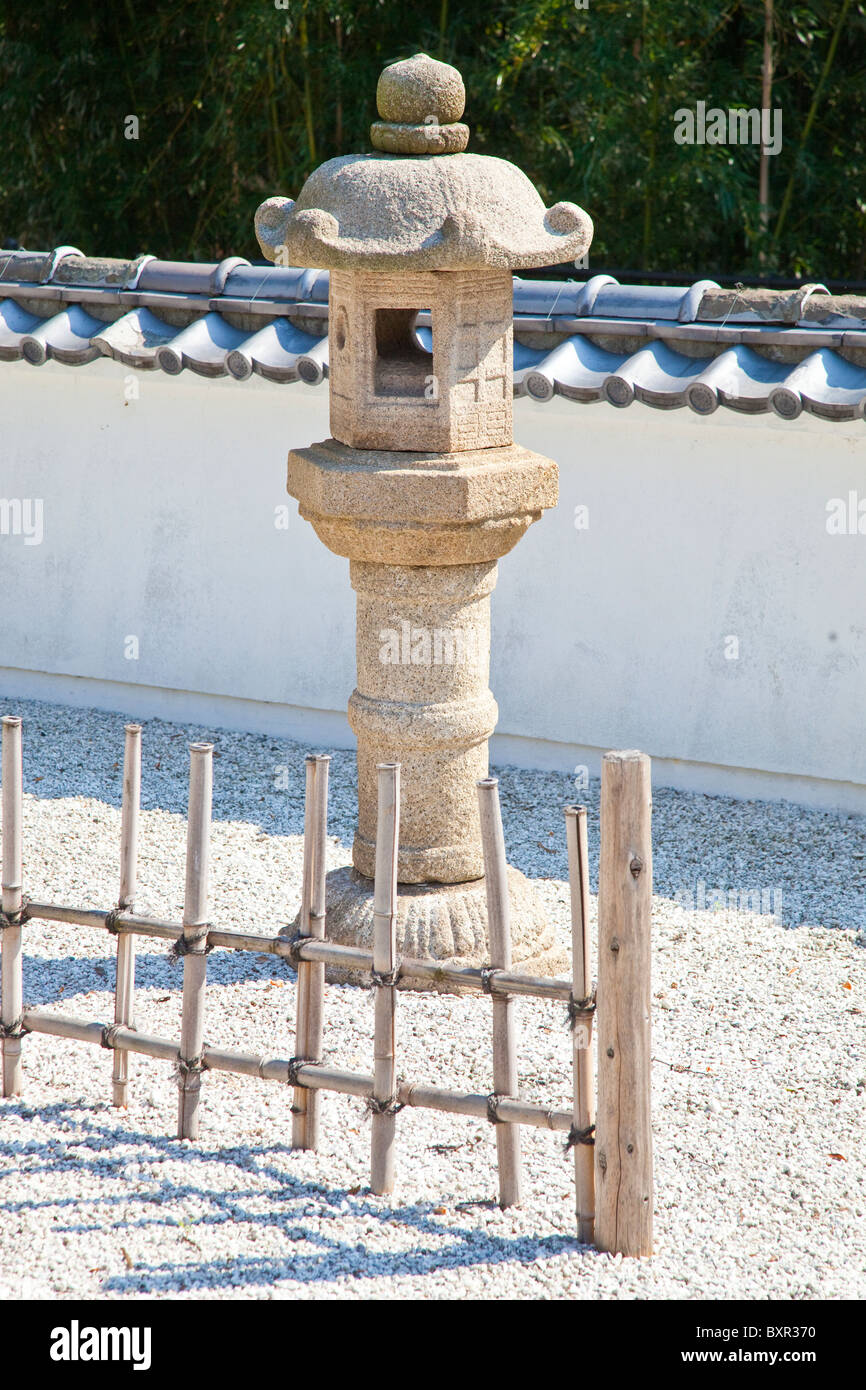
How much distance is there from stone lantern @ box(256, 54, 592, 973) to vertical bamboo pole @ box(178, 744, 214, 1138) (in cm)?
90

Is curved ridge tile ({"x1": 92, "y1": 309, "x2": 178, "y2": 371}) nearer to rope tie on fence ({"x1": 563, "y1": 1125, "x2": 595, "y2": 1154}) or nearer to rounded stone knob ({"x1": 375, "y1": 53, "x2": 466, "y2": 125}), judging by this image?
rounded stone knob ({"x1": 375, "y1": 53, "x2": 466, "y2": 125})

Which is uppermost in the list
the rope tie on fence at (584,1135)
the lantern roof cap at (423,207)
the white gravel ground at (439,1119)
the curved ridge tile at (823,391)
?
the lantern roof cap at (423,207)

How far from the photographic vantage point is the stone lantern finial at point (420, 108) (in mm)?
3934

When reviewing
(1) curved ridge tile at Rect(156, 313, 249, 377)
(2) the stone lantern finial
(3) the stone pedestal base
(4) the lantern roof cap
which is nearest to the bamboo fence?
(3) the stone pedestal base

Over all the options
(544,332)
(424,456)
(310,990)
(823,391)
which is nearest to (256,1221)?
(310,990)

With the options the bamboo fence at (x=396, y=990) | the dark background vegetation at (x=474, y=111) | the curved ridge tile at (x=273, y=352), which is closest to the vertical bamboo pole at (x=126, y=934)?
the bamboo fence at (x=396, y=990)

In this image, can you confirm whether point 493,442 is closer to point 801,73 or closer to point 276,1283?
point 276,1283

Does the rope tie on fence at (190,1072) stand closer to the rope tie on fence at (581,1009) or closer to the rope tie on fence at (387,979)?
the rope tie on fence at (387,979)

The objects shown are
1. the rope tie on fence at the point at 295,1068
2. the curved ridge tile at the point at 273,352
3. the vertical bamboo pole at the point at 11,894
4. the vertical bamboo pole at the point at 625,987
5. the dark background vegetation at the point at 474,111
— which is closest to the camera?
the vertical bamboo pole at the point at 625,987

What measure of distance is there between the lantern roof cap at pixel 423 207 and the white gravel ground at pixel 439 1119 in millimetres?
2155

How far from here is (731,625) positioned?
5.88 metres

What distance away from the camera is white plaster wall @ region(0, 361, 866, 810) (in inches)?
227

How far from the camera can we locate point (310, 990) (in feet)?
11.4

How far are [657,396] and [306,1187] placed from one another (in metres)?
3.23
